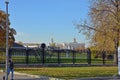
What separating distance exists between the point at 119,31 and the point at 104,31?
118 inches

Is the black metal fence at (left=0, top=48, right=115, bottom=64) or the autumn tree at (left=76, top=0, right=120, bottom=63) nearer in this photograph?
the autumn tree at (left=76, top=0, right=120, bottom=63)

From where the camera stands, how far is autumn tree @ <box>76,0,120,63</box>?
4881 cm

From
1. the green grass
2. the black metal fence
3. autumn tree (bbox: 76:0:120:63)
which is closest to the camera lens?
the green grass

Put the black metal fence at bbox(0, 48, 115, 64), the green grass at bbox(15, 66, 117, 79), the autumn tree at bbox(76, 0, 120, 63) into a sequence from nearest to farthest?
1. the green grass at bbox(15, 66, 117, 79)
2. the autumn tree at bbox(76, 0, 120, 63)
3. the black metal fence at bbox(0, 48, 115, 64)

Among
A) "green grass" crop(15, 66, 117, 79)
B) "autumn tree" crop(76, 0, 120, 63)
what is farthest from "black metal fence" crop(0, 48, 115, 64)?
"green grass" crop(15, 66, 117, 79)

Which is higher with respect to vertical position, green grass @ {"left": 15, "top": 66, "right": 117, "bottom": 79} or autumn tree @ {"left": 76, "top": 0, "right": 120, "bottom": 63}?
autumn tree @ {"left": 76, "top": 0, "right": 120, "bottom": 63}

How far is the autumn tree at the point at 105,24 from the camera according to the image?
4881 cm

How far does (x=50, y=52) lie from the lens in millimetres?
66750

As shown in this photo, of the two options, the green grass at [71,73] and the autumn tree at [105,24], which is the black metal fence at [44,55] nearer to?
the autumn tree at [105,24]

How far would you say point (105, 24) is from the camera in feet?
164

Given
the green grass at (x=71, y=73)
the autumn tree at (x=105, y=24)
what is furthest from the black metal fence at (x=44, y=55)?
the green grass at (x=71, y=73)

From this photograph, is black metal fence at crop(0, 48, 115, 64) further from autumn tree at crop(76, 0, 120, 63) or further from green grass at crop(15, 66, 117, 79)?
green grass at crop(15, 66, 117, 79)

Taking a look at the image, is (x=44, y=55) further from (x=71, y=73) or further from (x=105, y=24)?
(x=71, y=73)

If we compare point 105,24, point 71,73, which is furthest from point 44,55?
point 71,73
